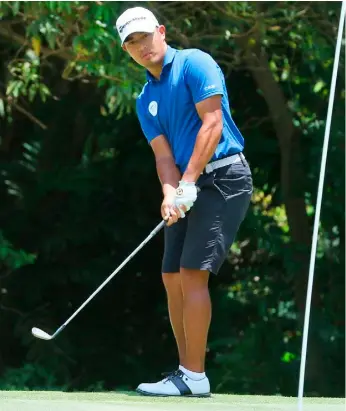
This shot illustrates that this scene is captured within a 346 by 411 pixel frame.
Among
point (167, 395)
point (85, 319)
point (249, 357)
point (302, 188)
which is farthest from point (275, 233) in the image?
point (167, 395)

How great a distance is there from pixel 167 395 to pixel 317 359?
6.16 m

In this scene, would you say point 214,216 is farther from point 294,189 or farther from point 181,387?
point 294,189

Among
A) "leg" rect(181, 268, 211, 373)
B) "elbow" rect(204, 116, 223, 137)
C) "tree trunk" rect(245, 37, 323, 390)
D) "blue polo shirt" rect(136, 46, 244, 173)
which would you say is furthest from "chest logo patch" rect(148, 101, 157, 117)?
"tree trunk" rect(245, 37, 323, 390)

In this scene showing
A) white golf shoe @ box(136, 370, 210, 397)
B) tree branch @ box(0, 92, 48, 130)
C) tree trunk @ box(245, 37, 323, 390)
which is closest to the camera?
white golf shoe @ box(136, 370, 210, 397)

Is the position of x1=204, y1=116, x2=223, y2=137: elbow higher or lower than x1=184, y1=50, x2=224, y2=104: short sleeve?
lower

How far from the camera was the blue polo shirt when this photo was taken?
4.53 m

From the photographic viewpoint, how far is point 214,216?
4.59 metres

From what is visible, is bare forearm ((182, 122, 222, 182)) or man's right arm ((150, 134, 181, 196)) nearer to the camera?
bare forearm ((182, 122, 222, 182))

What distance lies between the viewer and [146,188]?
422 inches

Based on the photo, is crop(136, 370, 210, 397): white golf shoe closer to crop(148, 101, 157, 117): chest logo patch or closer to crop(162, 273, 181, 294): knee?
crop(162, 273, 181, 294): knee

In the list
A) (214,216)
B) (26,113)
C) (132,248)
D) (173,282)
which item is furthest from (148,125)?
(132,248)

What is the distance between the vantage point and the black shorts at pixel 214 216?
457 cm

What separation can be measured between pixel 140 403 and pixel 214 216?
0.78 metres

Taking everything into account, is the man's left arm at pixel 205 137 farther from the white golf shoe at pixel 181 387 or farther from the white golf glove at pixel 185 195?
the white golf shoe at pixel 181 387
